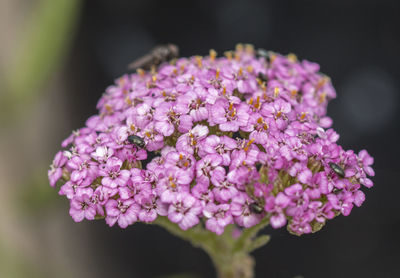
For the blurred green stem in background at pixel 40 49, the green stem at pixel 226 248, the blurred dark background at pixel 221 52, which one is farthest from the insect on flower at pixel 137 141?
the blurred dark background at pixel 221 52

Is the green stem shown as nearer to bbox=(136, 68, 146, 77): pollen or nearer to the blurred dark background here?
bbox=(136, 68, 146, 77): pollen

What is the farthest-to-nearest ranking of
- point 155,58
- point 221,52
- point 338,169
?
point 221,52, point 155,58, point 338,169

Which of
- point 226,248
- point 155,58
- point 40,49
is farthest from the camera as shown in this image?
point 40,49

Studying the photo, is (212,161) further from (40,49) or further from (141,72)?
(40,49)

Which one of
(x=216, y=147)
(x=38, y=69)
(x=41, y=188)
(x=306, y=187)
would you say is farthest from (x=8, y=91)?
(x=306, y=187)

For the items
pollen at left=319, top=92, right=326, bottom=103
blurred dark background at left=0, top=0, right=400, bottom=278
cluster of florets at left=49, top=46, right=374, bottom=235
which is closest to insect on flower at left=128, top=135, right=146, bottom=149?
cluster of florets at left=49, top=46, right=374, bottom=235

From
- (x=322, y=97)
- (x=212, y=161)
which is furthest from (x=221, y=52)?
(x=212, y=161)

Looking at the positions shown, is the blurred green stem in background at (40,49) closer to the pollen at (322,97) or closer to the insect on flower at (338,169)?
the pollen at (322,97)
